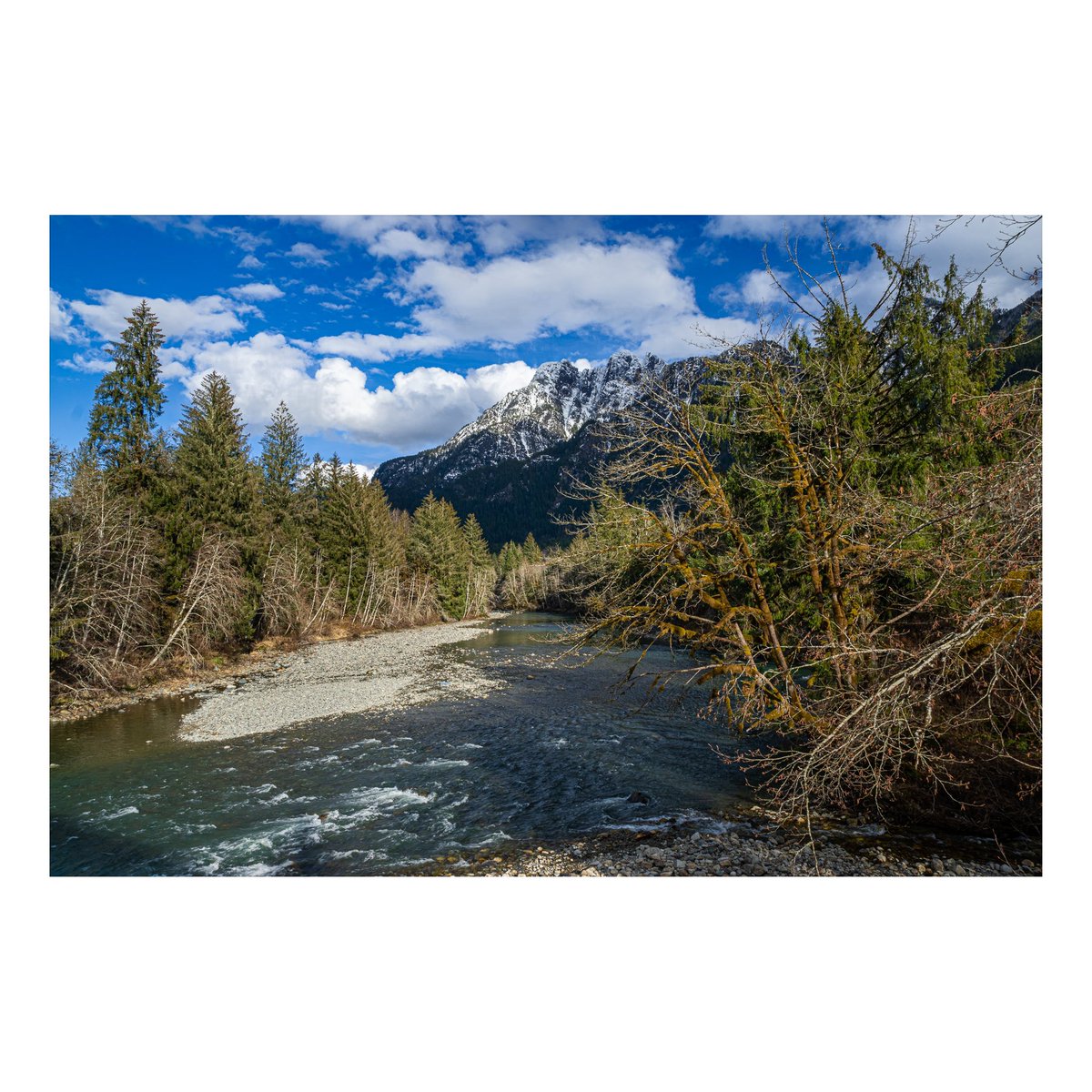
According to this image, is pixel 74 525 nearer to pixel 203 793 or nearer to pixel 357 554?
pixel 203 793

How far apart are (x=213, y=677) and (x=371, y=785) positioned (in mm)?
11474

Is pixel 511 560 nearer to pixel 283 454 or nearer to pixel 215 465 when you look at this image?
pixel 283 454

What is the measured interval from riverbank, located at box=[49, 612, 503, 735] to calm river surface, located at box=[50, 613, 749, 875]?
75 centimetres

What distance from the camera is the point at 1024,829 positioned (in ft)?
16.4

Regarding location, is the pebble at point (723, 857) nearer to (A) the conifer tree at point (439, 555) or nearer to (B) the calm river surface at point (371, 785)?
(B) the calm river surface at point (371, 785)

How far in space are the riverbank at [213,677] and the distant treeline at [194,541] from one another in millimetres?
387

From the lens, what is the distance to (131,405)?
17.5 metres

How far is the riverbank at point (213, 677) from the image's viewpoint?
39.7 feet

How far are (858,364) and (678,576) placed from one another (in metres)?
3.22

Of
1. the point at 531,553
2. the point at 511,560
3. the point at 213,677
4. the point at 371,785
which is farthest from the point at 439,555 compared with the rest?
the point at 371,785

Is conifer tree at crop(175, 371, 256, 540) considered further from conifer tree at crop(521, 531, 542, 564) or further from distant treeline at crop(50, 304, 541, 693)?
conifer tree at crop(521, 531, 542, 564)

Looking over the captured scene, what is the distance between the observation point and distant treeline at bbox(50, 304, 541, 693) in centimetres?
1191

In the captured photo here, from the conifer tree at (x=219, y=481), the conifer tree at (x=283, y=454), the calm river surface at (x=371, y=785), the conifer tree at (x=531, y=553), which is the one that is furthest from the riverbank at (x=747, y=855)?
the conifer tree at (x=531, y=553)

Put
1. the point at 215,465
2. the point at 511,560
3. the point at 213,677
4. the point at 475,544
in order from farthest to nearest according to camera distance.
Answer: the point at 511,560 → the point at 475,544 → the point at 215,465 → the point at 213,677
